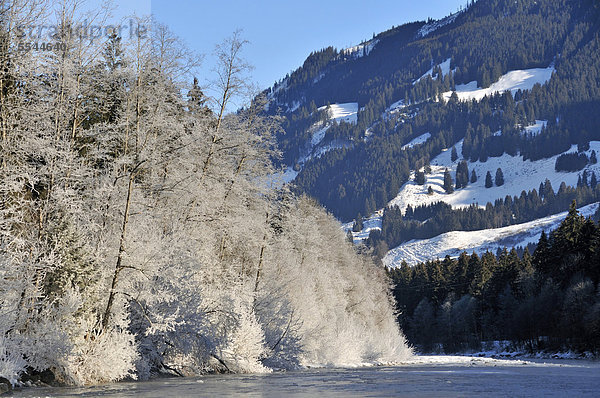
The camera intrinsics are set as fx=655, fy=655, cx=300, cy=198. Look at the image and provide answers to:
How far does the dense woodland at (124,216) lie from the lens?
19547 millimetres

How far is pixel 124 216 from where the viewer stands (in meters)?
23.0

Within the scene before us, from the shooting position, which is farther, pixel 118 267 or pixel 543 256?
pixel 543 256

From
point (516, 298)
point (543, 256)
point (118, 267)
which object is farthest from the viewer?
point (516, 298)

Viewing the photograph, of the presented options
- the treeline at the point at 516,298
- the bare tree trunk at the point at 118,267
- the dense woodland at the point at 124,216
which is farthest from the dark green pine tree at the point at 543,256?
the bare tree trunk at the point at 118,267

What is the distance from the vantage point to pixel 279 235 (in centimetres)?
4722

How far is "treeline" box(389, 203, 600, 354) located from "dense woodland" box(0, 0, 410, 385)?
4663 centimetres

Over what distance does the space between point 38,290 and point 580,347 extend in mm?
62644

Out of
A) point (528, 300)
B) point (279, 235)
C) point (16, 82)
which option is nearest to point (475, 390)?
point (16, 82)

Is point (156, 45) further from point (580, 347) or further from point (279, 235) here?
point (580, 347)

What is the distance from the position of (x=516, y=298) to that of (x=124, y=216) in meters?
87.2

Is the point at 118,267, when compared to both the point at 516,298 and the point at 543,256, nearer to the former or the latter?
the point at 543,256

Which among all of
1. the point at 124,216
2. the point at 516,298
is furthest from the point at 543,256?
the point at 124,216

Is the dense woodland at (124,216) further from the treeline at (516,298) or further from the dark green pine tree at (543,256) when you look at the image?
the dark green pine tree at (543,256)

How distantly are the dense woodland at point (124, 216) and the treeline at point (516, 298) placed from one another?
46.6m
